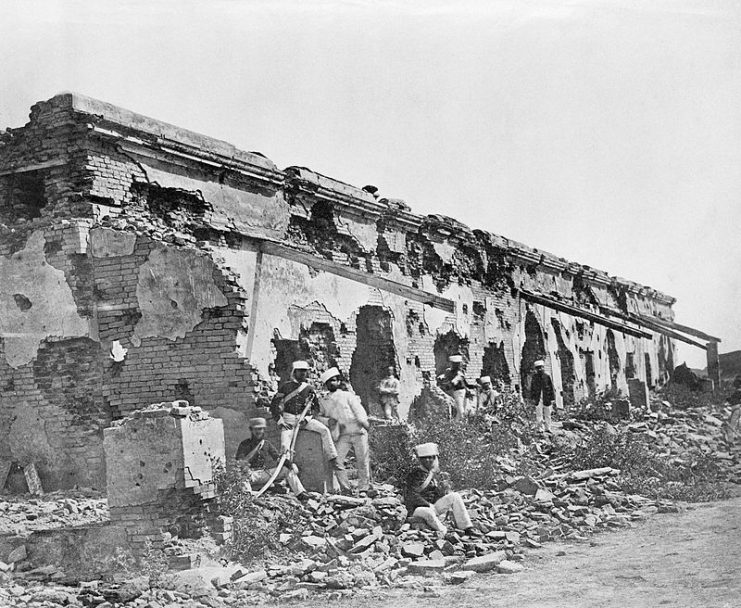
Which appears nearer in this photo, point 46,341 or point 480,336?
point 46,341

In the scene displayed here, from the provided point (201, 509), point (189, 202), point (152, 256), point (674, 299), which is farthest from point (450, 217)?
point (674, 299)

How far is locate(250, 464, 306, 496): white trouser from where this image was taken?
8.96 metres

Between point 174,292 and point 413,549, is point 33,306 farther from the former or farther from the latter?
point 413,549

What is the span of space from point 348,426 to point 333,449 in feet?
1.78

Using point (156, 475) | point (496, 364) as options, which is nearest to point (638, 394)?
point (496, 364)

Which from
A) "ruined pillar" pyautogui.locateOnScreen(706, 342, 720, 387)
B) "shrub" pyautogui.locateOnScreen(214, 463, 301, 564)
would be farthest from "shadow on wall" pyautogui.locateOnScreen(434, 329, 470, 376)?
"shrub" pyautogui.locateOnScreen(214, 463, 301, 564)

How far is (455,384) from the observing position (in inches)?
622

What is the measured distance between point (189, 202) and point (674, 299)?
3029 centimetres

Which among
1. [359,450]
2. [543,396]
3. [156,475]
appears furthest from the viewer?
[543,396]

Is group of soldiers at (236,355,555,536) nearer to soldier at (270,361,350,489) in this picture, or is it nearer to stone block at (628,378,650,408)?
soldier at (270,361,350,489)

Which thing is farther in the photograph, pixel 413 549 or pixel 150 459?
pixel 150 459

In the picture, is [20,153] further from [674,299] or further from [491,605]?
[674,299]

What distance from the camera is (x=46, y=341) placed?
34.4 feet

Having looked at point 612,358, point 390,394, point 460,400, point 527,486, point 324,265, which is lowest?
point 527,486
